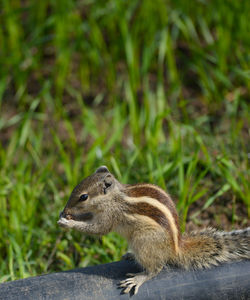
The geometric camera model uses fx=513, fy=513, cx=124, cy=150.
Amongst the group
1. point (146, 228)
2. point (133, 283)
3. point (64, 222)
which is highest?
point (64, 222)

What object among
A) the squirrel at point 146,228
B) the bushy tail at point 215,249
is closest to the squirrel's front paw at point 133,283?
the squirrel at point 146,228

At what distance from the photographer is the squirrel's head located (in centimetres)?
258

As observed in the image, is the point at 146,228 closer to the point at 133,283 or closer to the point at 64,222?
the point at 133,283

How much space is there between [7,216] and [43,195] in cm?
32

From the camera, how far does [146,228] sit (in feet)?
8.01

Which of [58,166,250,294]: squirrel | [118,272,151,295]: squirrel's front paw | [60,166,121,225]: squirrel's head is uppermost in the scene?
[60,166,121,225]: squirrel's head

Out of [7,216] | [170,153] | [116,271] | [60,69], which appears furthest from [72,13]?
[116,271]

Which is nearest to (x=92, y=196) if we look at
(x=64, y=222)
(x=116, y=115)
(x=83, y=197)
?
(x=83, y=197)

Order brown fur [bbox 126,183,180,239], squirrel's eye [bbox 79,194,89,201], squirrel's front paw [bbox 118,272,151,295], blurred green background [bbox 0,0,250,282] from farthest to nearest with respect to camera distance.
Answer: blurred green background [bbox 0,0,250,282] < squirrel's eye [bbox 79,194,89,201] < brown fur [bbox 126,183,180,239] < squirrel's front paw [bbox 118,272,151,295]

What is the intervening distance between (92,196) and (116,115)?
1.70m

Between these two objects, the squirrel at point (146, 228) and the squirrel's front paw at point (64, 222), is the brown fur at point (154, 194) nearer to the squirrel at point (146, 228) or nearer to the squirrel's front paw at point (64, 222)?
the squirrel at point (146, 228)

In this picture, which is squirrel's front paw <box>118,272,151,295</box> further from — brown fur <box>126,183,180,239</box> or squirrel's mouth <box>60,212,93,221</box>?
squirrel's mouth <box>60,212,93,221</box>

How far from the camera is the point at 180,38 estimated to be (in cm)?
539

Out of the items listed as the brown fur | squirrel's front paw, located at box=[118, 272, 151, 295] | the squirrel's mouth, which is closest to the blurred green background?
the squirrel's mouth
